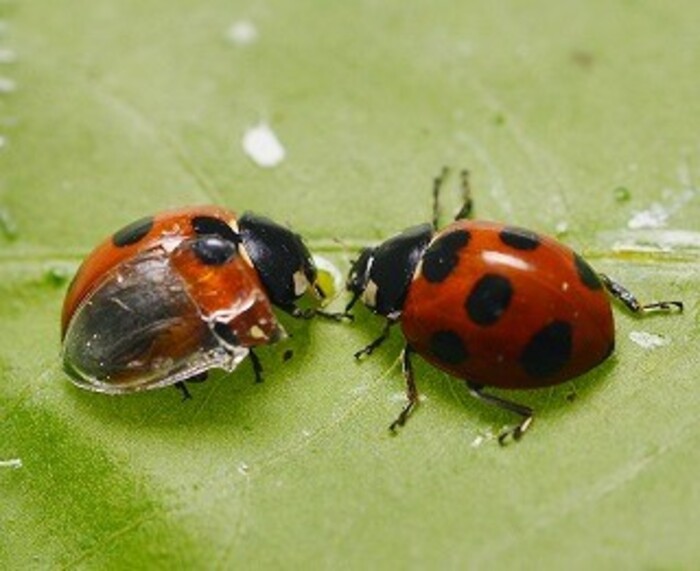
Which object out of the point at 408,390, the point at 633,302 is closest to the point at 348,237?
the point at 408,390

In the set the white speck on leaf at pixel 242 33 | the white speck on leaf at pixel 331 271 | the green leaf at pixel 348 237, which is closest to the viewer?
the green leaf at pixel 348 237

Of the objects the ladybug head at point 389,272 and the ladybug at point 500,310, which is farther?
the ladybug head at point 389,272

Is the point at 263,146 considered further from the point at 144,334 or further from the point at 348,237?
the point at 144,334

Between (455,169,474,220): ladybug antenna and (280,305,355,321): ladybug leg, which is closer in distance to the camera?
(280,305,355,321): ladybug leg

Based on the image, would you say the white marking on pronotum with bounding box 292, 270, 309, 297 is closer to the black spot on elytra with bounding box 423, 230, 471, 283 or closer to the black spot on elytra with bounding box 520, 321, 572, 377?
the black spot on elytra with bounding box 423, 230, 471, 283

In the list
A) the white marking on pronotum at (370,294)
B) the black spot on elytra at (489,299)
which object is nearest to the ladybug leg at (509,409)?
the black spot on elytra at (489,299)

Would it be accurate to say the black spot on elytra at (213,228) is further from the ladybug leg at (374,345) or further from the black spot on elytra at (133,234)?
the ladybug leg at (374,345)

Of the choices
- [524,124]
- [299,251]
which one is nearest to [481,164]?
[524,124]

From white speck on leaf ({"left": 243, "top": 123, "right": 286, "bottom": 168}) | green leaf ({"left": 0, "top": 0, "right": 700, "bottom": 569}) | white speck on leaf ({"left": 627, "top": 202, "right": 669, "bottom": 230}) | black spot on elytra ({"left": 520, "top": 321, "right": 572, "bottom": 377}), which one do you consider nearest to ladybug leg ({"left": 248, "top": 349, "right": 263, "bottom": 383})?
green leaf ({"left": 0, "top": 0, "right": 700, "bottom": 569})
